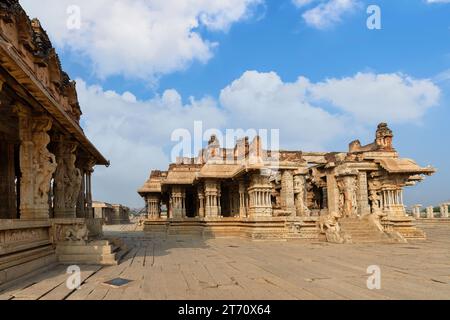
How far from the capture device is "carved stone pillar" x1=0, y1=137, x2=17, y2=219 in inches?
543

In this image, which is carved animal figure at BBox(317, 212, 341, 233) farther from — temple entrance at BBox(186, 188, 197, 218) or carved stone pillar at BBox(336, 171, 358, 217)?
temple entrance at BBox(186, 188, 197, 218)

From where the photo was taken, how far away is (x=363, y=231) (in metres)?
18.7

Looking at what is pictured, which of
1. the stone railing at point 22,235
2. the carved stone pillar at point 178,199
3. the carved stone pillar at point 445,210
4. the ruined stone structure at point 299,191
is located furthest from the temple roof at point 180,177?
the carved stone pillar at point 445,210

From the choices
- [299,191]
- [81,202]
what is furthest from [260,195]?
[81,202]

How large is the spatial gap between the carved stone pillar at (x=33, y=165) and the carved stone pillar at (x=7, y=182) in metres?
5.20

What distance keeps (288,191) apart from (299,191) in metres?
1.87

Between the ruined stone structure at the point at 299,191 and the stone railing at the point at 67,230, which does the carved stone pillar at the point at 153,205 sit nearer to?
the ruined stone structure at the point at 299,191

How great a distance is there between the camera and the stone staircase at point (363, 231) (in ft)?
57.7

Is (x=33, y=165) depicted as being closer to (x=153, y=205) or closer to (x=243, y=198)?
(x=243, y=198)

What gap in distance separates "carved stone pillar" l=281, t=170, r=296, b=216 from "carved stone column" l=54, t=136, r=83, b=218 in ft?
48.0
